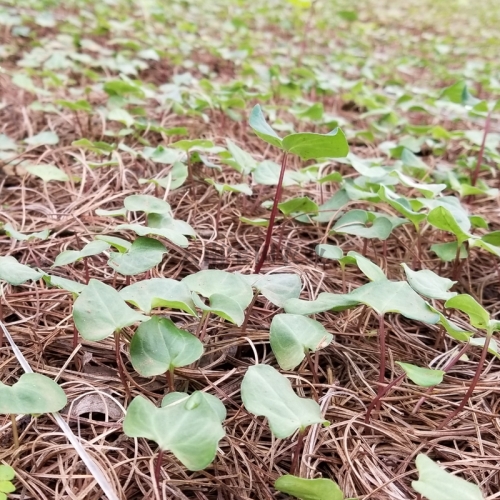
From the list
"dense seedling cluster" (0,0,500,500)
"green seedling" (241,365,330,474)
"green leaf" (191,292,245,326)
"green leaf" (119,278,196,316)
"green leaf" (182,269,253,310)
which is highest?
"green leaf" (119,278,196,316)

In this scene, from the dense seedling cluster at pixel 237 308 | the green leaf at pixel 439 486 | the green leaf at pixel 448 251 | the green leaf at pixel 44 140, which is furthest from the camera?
the green leaf at pixel 44 140

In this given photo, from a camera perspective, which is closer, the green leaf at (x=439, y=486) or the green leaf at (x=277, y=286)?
the green leaf at (x=439, y=486)

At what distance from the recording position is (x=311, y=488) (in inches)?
24.8

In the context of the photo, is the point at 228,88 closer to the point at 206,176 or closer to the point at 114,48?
the point at 206,176

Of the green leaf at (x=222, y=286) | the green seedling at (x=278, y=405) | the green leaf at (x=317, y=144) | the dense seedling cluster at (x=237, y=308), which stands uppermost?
the green leaf at (x=317, y=144)

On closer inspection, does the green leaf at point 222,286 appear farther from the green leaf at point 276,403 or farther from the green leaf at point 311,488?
the green leaf at point 311,488

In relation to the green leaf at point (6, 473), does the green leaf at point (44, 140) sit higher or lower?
higher

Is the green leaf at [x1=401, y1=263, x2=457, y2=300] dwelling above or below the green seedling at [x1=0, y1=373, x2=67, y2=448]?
above

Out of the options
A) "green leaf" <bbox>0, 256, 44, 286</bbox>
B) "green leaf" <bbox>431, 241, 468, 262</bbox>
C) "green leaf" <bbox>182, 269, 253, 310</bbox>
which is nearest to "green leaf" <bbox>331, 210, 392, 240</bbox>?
"green leaf" <bbox>431, 241, 468, 262</bbox>

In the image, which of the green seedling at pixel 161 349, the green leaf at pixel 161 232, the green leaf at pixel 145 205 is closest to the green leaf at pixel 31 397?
the green seedling at pixel 161 349

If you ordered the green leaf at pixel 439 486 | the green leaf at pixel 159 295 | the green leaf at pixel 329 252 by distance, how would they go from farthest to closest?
Answer: the green leaf at pixel 329 252, the green leaf at pixel 159 295, the green leaf at pixel 439 486

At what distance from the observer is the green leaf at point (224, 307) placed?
0.83 metres

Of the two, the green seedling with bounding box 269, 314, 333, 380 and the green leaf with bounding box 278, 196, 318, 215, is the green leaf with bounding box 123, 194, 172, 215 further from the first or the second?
the green seedling with bounding box 269, 314, 333, 380

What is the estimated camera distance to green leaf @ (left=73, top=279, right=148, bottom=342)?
770mm
